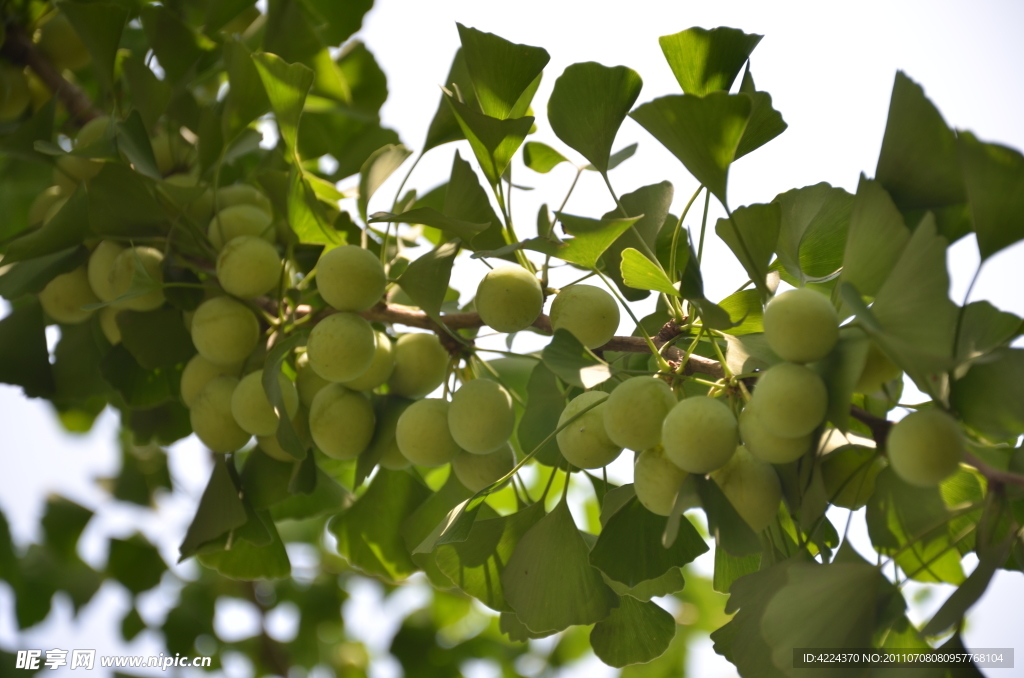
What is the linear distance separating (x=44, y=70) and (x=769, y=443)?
4.02 feet

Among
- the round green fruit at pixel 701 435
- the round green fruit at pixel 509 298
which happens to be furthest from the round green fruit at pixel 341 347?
the round green fruit at pixel 701 435

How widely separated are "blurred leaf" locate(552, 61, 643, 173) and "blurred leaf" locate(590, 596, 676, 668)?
1.54 ft

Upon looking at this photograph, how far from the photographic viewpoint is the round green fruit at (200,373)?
904 millimetres

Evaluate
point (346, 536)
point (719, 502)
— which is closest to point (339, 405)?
point (346, 536)

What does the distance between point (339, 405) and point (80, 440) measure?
1.68 meters

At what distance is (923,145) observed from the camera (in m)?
0.55

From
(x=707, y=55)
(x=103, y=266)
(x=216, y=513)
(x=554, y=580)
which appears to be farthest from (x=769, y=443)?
(x=103, y=266)

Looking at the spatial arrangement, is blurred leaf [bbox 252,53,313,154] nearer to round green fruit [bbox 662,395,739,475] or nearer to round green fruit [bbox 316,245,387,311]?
round green fruit [bbox 316,245,387,311]

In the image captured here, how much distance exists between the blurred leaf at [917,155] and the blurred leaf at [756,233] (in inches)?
3.6

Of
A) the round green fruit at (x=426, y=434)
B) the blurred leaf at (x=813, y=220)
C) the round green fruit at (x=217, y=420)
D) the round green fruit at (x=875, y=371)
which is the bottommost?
the round green fruit at (x=217, y=420)

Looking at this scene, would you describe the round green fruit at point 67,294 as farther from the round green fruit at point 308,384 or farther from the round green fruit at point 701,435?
the round green fruit at point 701,435

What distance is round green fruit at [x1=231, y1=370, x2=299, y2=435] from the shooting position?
79 cm

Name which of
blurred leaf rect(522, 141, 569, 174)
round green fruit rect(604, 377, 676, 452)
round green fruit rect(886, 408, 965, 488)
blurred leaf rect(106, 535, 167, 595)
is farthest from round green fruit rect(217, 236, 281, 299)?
blurred leaf rect(106, 535, 167, 595)

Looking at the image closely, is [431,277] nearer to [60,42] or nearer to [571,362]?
[571,362]
